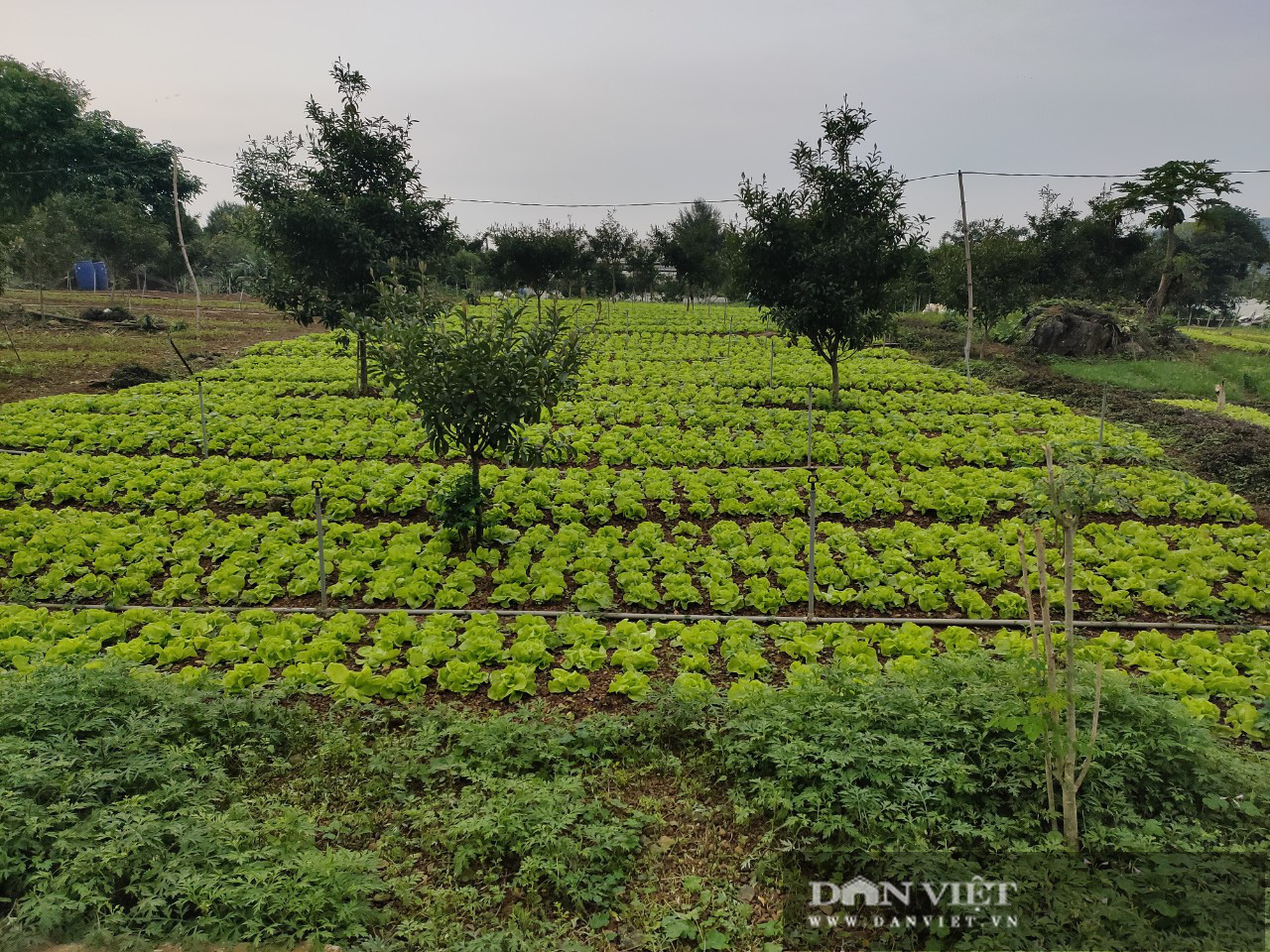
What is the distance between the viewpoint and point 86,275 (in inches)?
1882

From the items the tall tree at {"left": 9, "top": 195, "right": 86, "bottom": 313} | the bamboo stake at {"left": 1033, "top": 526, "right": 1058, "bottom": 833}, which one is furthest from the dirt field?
the bamboo stake at {"left": 1033, "top": 526, "right": 1058, "bottom": 833}

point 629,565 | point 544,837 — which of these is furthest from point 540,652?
Result: point 544,837

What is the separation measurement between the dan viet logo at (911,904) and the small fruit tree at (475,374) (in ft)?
18.4

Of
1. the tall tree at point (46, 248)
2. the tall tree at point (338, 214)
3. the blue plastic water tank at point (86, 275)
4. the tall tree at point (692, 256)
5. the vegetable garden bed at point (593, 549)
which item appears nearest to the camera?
the vegetable garden bed at point (593, 549)

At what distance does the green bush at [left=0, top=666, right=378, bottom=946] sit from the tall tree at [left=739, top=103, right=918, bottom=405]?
43.9ft

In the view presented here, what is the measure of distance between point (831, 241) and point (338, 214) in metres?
10.2

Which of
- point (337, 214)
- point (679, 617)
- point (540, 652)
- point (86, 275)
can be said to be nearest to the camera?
point (540, 652)

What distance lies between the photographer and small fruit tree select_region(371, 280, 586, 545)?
26.9ft

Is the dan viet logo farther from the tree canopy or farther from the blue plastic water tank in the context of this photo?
the blue plastic water tank

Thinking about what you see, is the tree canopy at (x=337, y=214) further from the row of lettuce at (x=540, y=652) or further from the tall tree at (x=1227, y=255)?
the tall tree at (x=1227, y=255)

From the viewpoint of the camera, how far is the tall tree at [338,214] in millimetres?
14922

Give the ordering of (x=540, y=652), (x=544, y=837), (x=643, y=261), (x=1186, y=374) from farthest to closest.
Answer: (x=643, y=261) → (x=1186, y=374) → (x=540, y=652) → (x=544, y=837)

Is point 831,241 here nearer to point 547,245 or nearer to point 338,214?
point 338,214

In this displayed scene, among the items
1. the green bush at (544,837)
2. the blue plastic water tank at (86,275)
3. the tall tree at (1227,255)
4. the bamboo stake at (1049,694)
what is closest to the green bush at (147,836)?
the green bush at (544,837)
